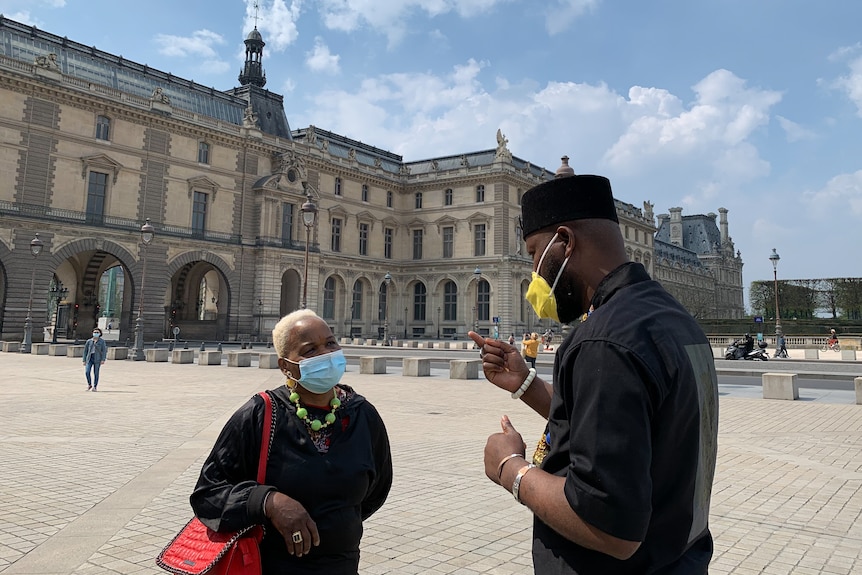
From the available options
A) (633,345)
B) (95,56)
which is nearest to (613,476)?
(633,345)

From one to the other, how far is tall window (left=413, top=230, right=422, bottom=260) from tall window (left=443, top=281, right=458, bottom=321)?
Answer: 471 centimetres

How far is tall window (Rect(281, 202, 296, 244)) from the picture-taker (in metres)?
48.2

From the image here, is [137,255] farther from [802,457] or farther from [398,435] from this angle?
[802,457]

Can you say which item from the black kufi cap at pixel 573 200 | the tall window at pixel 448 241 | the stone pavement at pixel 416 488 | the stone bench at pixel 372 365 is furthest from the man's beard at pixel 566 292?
the tall window at pixel 448 241

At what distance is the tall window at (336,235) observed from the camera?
5472 centimetres

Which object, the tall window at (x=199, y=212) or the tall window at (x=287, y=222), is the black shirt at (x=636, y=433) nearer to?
the tall window at (x=199, y=212)

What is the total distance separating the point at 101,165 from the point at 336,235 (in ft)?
69.9

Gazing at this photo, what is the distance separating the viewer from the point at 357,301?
57.0 m

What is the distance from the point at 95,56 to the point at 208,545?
46934mm

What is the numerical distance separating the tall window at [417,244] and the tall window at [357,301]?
6.81m

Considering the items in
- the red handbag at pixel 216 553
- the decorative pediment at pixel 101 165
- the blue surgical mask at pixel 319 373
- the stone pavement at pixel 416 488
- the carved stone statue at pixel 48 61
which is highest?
the carved stone statue at pixel 48 61

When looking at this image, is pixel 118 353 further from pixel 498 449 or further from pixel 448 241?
pixel 448 241

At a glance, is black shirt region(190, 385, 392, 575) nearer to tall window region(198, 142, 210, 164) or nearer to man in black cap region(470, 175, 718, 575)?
man in black cap region(470, 175, 718, 575)

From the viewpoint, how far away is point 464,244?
57000 millimetres
